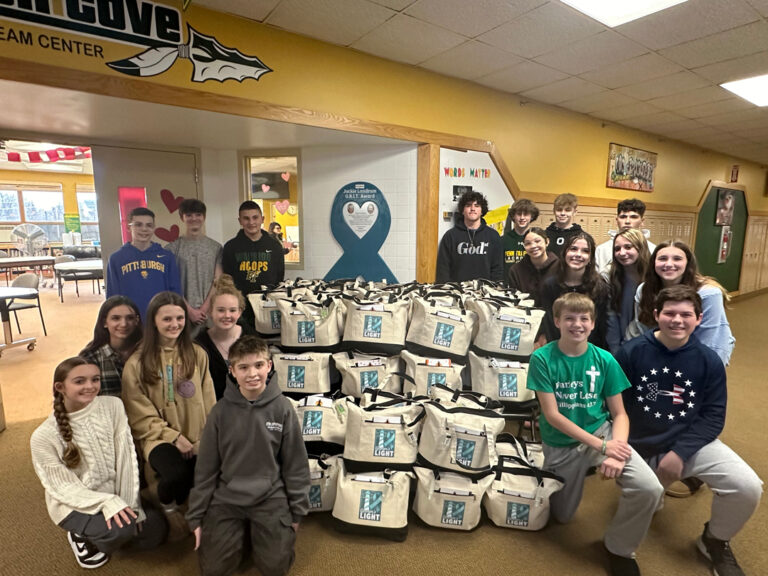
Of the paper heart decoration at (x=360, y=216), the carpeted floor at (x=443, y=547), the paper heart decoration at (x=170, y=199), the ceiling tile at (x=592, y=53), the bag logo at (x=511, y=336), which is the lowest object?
the carpeted floor at (x=443, y=547)

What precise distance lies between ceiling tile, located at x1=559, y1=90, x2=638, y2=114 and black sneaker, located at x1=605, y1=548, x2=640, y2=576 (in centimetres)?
440

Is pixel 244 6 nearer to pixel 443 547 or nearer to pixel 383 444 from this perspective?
pixel 383 444

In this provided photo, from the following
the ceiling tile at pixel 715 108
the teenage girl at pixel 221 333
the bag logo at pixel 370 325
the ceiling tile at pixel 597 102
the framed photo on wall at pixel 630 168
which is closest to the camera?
the teenage girl at pixel 221 333

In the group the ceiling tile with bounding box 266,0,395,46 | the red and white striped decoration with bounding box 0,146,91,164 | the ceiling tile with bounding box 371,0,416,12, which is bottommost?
the ceiling tile with bounding box 266,0,395,46

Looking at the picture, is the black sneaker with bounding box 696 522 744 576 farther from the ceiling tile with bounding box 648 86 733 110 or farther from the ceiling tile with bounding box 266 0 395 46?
the ceiling tile with bounding box 648 86 733 110

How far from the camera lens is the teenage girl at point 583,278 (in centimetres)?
253

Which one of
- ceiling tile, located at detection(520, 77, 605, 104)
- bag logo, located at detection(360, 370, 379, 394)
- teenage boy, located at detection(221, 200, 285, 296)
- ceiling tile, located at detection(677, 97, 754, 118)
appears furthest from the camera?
ceiling tile, located at detection(677, 97, 754, 118)

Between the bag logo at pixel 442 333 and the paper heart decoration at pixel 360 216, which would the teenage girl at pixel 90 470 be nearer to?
the bag logo at pixel 442 333

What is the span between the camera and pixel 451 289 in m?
2.83

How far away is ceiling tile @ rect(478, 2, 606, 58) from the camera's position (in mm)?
Result: 2877

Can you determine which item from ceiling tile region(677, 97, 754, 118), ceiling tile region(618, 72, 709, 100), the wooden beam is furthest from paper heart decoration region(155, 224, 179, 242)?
ceiling tile region(677, 97, 754, 118)

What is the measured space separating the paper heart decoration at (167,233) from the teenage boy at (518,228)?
127 inches

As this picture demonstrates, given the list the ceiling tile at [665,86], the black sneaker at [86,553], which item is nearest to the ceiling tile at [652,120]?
the ceiling tile at [665,86]

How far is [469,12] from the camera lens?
9.30ft
